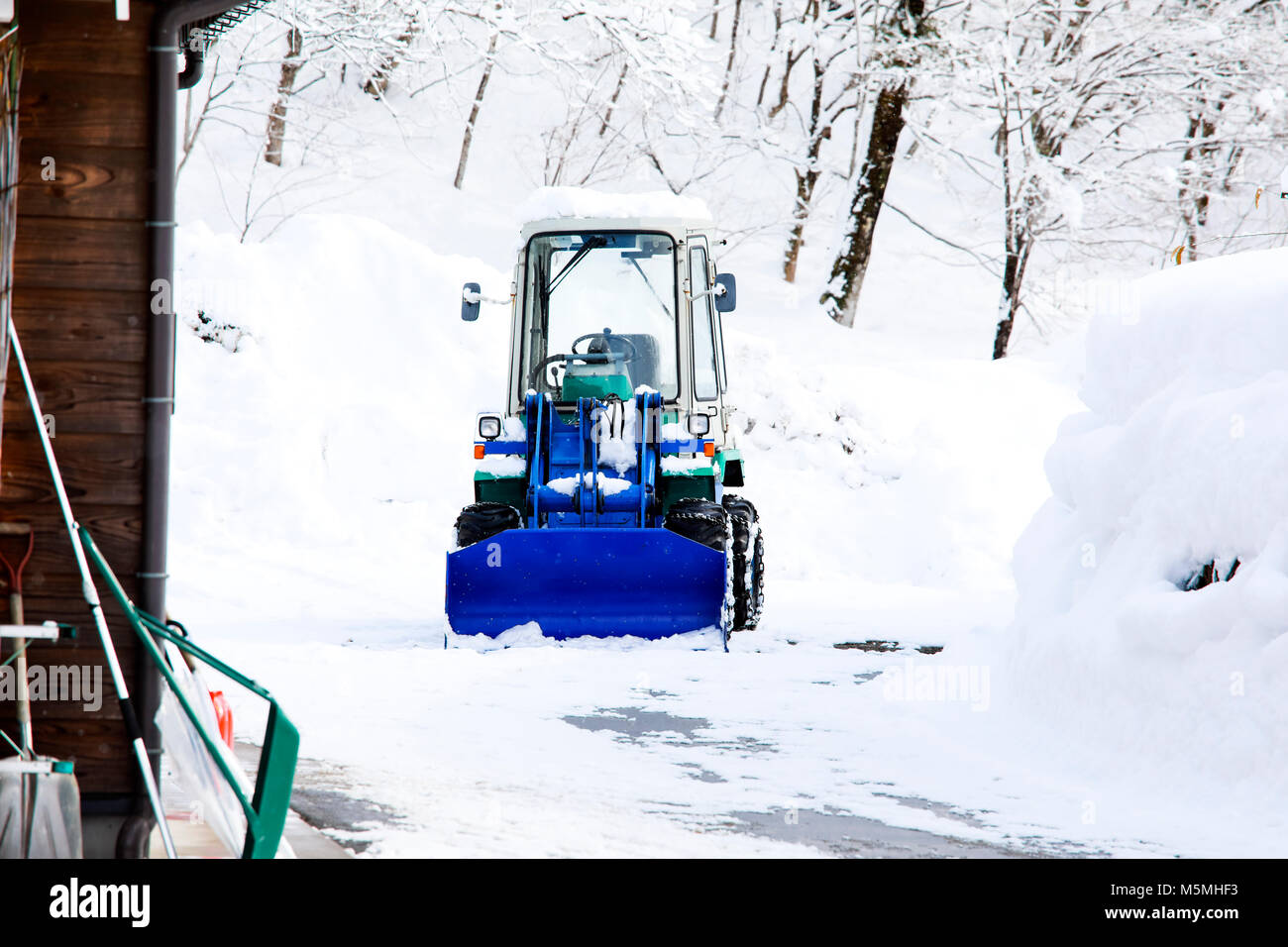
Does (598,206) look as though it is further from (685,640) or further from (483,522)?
(685,640)

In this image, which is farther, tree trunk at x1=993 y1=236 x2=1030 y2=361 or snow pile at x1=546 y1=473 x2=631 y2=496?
tree trunk at x1=993 y1=236 x2=1030 y2=361

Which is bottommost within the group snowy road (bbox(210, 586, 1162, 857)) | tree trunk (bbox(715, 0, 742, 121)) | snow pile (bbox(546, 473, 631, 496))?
snowy road (bbox(210, 586, 1162, 857))

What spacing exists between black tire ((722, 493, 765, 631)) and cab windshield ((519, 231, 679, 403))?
0.98m

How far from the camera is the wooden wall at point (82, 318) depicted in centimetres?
404

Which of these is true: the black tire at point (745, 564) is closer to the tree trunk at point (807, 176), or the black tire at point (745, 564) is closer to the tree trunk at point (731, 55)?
the tree trunk at point (807, 176)

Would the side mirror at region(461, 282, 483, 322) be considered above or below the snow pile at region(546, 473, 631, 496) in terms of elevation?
above

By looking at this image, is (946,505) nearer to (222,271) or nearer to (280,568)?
(280,568)

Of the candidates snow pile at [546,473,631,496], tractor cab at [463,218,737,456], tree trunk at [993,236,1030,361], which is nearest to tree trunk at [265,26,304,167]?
tree trunk at [993,236,1030,361]

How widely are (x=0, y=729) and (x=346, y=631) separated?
524 cm

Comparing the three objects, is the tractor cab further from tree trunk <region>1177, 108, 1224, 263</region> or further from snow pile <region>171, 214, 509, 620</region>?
tree trunk <region>1177, 108, 1224, 263</region>

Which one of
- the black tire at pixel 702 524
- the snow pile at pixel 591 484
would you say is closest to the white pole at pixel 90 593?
the black tire at pixel 702 524

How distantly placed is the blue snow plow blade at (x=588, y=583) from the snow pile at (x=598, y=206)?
2436mm

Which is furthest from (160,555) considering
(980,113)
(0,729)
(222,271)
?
(980,113)

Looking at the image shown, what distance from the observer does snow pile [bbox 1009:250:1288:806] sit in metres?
4.97
